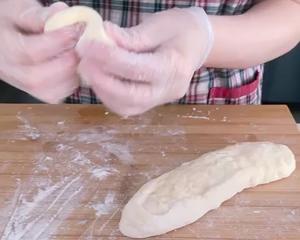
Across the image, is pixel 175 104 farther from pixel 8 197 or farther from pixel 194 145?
pixel 8 197

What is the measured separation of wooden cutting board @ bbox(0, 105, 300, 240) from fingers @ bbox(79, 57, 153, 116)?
0.40 ft

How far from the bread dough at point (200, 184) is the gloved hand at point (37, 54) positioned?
18 cm

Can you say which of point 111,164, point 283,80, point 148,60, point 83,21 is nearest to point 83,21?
point 83,21

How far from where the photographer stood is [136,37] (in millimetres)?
763

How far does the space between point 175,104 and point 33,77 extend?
0.32 meters

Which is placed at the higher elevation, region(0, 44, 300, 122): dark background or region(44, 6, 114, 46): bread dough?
region(44, 6, 114, 46): bread dough

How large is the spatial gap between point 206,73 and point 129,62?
32cm

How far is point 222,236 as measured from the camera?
2.49 ft

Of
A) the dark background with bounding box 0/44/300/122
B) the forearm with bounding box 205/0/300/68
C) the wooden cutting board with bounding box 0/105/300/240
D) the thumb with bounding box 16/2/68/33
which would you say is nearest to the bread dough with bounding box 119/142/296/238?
the wooden cutting board with bounding box 0/105/300/240

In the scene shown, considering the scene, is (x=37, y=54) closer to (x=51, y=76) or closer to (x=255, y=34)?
(x=51, y=76)

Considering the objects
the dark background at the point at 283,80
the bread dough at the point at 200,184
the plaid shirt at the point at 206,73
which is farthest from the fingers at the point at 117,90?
the dark background at the point at 283,80

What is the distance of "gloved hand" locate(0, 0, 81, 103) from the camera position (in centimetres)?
75

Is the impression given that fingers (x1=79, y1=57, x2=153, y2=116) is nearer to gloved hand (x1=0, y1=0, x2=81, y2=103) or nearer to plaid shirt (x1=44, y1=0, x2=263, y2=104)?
gloved hand (x1=0, y1=0, x2=81, y2=103)

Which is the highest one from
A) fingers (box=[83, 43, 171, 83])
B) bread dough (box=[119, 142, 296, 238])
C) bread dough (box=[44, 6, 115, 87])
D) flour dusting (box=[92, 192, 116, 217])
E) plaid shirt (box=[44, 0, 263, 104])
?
bread dough (box=[44, 6, 115, 87])
